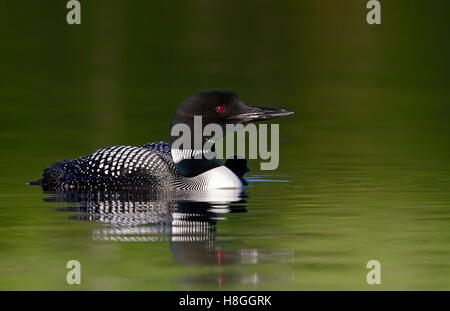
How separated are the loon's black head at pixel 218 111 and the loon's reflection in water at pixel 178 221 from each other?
56 cm

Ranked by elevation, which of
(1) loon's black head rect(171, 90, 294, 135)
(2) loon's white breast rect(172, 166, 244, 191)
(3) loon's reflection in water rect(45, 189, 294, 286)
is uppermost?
(1) loon's black head rect(171, 90, 294, 135)

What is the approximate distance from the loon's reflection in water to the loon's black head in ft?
1.84

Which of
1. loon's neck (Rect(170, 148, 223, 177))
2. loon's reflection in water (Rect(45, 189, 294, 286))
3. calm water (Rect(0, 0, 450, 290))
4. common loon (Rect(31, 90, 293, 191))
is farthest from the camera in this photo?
loon's neck (Rect(170, 148, 223, 177))

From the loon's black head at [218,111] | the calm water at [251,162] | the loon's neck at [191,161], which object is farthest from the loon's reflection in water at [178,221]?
the loon's black head at [218,111]

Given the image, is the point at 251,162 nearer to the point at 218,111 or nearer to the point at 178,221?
the point at 218,111

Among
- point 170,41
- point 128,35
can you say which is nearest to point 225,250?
point 170,41

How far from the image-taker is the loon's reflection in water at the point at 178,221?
6227mm

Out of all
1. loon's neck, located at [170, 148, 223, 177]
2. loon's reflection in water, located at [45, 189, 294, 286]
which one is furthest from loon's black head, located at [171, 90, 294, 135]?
loon's reflection in water, located at [45, 189, 294, 286]

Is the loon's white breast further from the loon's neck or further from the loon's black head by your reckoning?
the loon's black head

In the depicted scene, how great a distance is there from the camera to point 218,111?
8773 mm

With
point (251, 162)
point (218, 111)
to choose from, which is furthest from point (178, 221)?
point (251, 162)

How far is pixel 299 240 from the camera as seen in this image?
6.81 metres

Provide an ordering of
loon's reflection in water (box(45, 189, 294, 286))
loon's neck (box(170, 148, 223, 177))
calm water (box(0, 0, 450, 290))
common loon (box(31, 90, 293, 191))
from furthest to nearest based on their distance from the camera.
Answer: loon's neck (box(170, 148, 223, 177)) < common loon (box(31, 90, 293, 191)) < loon's reflection in water (box(45, 189, 294, 286)) < calm water (box(0, 0, 450, 290))

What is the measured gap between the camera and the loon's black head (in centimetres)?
873
